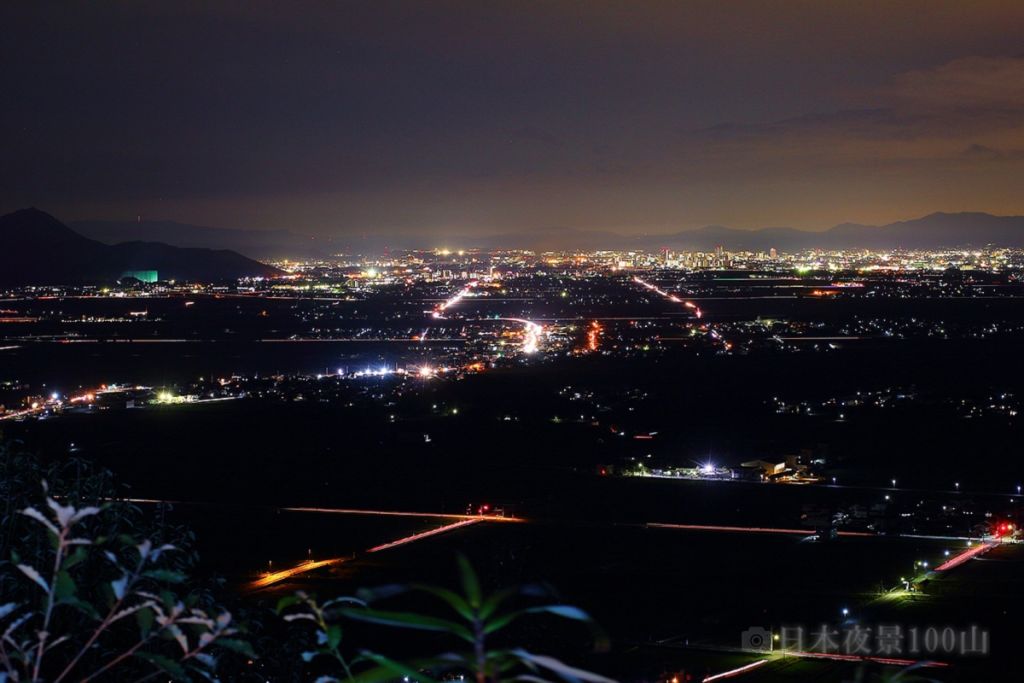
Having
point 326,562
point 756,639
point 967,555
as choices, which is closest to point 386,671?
point 756,639

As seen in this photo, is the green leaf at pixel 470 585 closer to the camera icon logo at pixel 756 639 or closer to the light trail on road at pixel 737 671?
the light trail on road at pixel 737 671

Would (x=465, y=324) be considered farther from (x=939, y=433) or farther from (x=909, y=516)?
(x=909, y=516)

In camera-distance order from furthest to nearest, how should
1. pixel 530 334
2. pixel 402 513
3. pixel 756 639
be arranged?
pixel 530 334, pixel 402 513, pixel 756 639

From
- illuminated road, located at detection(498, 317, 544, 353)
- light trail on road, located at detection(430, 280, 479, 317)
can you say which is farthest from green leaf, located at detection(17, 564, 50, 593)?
light trail on road, located at detection(430, 280, 479, 317)

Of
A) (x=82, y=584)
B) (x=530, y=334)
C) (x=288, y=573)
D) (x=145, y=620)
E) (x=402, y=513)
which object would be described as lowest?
(x=402, y=513)

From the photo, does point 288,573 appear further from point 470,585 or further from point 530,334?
point 530,334

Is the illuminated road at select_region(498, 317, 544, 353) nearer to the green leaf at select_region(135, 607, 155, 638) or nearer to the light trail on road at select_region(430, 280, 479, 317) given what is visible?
the light trail on road at select_region(430, 280, 479, 317)
